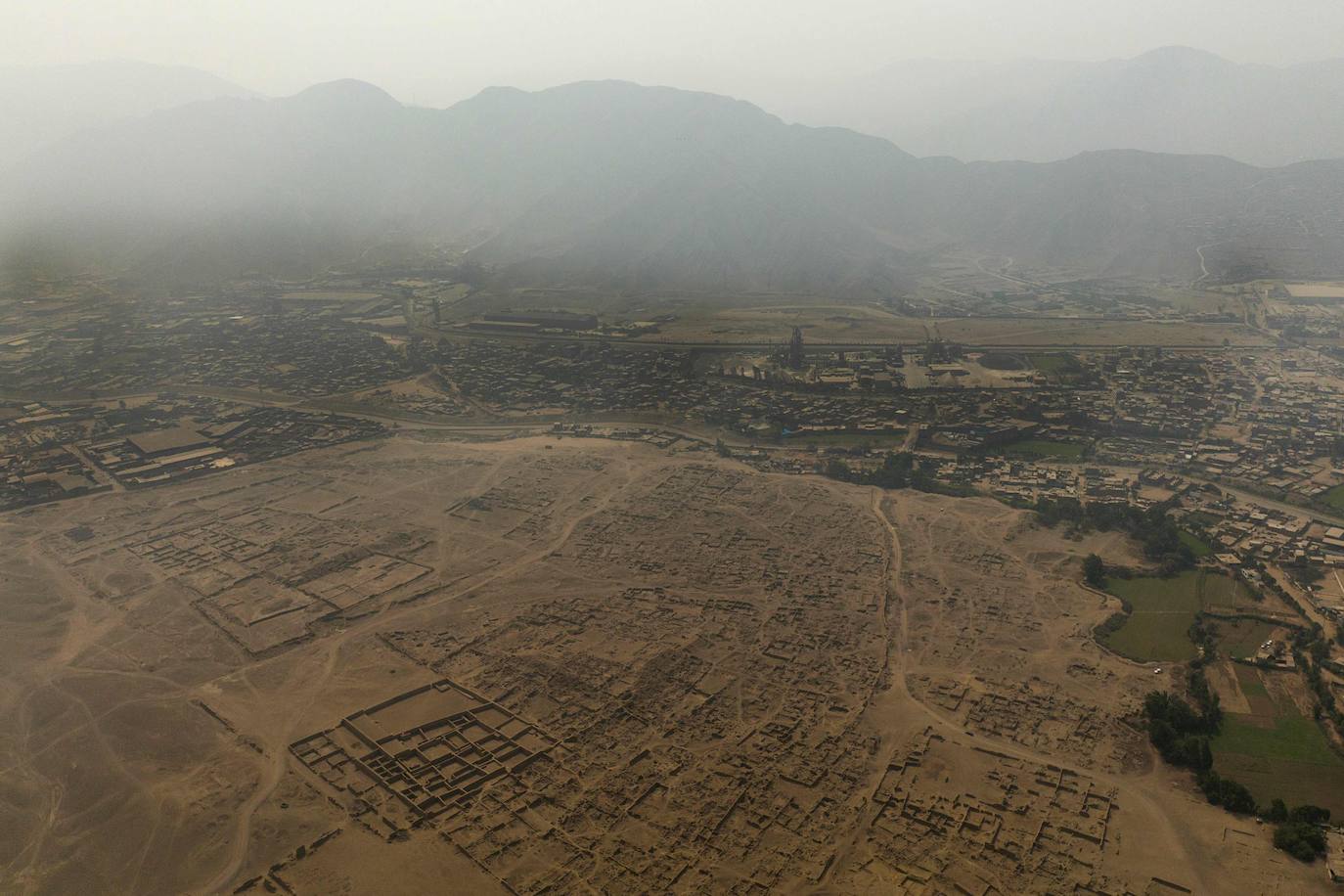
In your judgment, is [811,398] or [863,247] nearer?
[811,398]

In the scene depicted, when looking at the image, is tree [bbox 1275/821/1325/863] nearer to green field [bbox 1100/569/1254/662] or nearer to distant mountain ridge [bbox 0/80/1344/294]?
green field [bbox 1100/569/1254/662]

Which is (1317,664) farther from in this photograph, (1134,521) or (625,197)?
(625,197)

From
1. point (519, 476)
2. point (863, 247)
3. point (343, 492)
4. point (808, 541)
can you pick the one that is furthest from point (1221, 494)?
point (863, 247)

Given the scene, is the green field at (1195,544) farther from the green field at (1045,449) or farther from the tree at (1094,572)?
the green field at (1045,449)

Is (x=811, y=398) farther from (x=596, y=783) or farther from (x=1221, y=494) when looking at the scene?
(x=596, y=783)

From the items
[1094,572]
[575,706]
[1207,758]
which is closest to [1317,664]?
[1207,758]

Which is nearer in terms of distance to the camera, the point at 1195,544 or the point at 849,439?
the point at 1195,544
